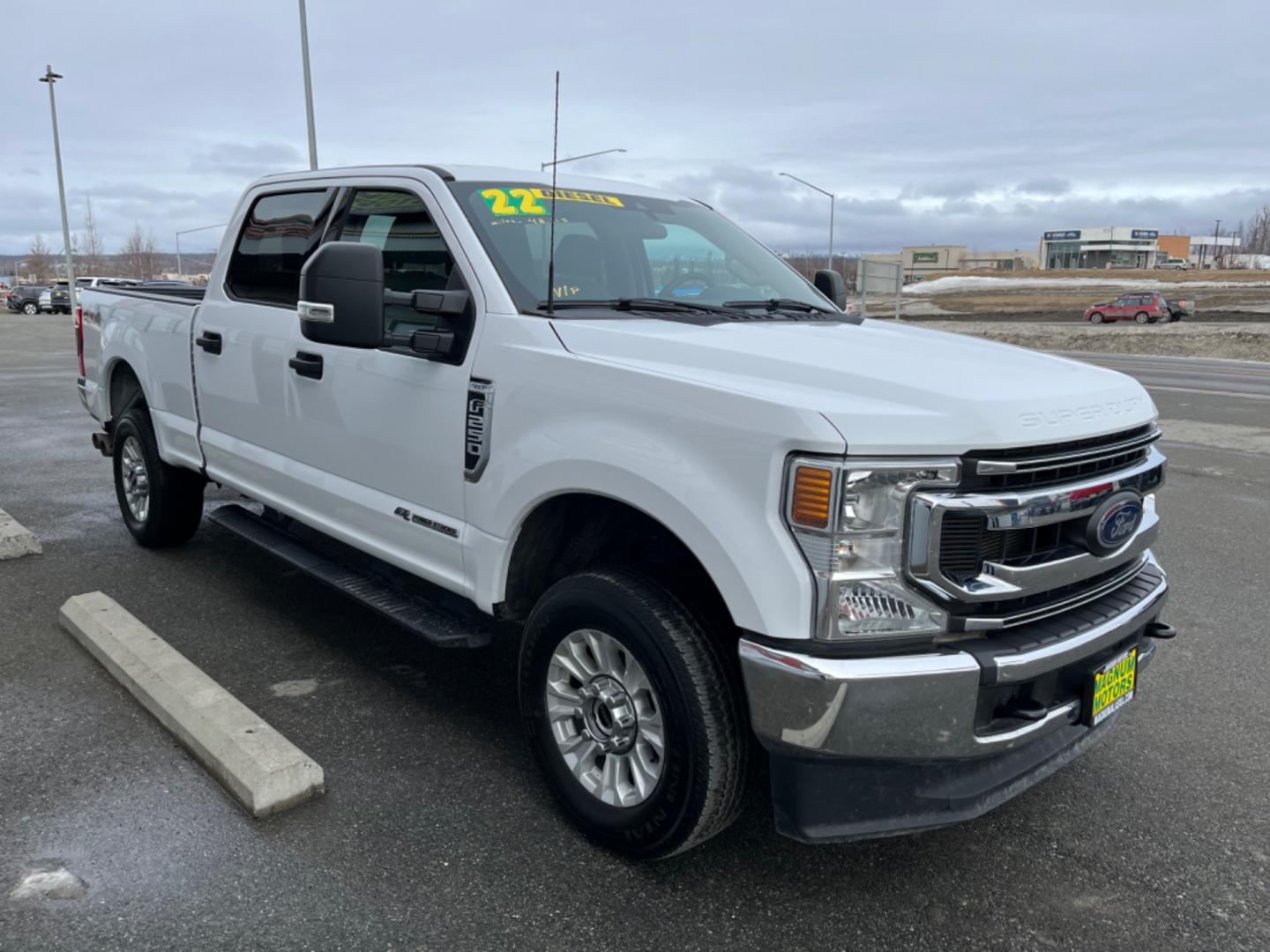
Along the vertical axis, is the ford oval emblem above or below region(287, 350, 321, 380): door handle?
below

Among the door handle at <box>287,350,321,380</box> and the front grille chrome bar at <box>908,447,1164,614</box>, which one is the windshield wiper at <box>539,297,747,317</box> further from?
the front grille chrome bar at <box>908,447,1164,614</box>

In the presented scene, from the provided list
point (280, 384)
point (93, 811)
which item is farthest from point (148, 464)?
point (93, 811)

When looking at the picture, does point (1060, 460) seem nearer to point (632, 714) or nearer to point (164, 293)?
point (632, 714)

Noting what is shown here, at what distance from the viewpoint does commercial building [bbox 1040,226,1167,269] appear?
13912 centimetres

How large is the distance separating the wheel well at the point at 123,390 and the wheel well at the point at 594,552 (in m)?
3.49

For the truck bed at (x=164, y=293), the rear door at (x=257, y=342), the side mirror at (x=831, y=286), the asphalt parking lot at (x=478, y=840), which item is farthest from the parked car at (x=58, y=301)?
the side mirror at (x=831, y=286)

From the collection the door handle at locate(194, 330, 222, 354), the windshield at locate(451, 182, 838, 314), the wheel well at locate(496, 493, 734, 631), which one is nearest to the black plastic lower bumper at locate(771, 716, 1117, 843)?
the wheel well at locate(496, 493, 734, 631)

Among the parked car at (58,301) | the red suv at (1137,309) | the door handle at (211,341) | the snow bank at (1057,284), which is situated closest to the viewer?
the door handle at (211,341)

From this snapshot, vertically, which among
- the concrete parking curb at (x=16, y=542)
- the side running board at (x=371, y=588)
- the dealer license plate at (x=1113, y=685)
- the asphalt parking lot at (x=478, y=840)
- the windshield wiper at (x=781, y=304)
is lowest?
the asphalt parking lot at (x=478, y=840)

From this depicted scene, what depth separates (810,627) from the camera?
2389mm

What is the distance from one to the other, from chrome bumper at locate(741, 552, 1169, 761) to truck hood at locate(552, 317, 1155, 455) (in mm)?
504

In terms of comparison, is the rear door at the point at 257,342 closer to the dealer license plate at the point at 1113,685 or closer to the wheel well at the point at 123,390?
the wheel well at the point at 123,390

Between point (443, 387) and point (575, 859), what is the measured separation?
5.01 feet

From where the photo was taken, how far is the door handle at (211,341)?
4715 mm
